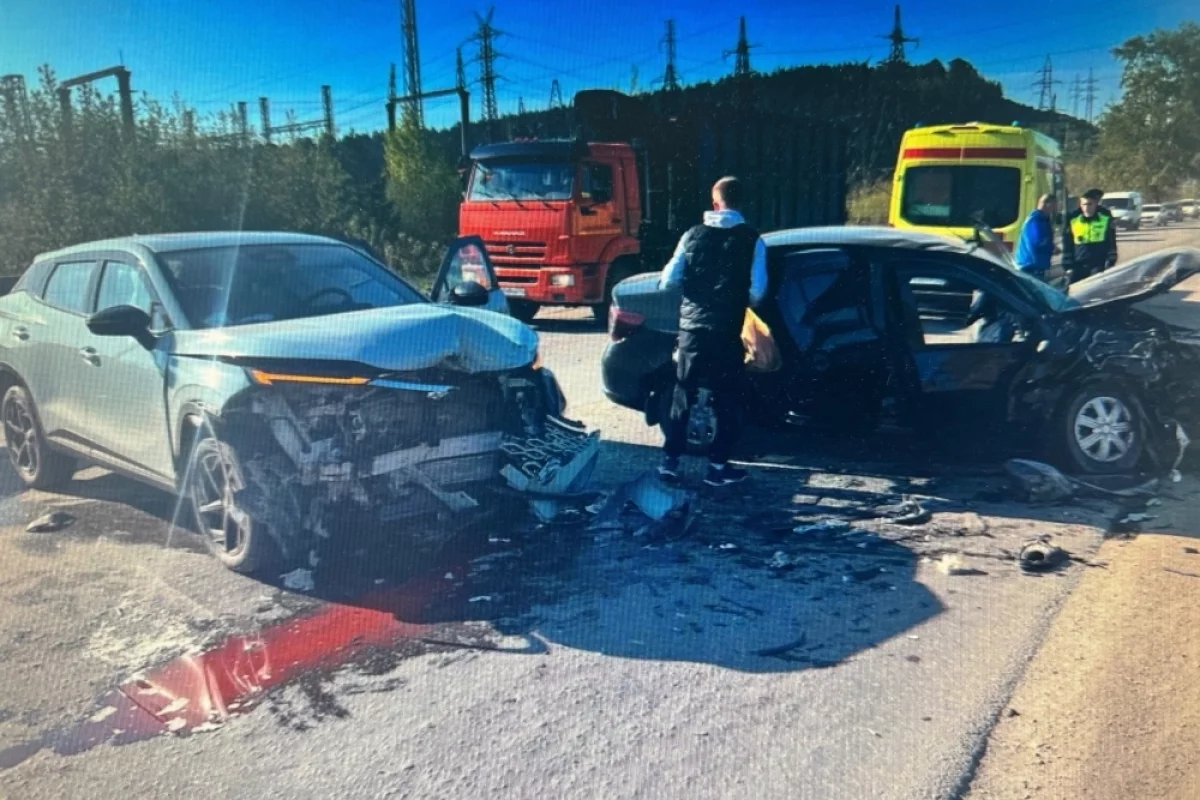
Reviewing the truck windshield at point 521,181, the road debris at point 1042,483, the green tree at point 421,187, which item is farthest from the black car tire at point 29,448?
the green tree at point 421,187

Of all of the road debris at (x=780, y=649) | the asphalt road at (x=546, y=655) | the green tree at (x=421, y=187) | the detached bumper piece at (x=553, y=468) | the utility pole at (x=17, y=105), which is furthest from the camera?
the green tree at (x=421, y=187)

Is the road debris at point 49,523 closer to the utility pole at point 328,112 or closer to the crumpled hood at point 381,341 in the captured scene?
the crumpled hood at point 381,341

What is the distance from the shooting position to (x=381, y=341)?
4.50 meters

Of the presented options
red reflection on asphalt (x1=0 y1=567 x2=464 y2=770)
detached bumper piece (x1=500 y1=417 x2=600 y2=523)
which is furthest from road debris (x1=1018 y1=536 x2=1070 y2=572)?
red reflection on asphalt (x1=0 y1=567 x2=464 y2=770)

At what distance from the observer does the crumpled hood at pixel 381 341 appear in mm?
4441

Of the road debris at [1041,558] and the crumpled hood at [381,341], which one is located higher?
the crumpled hood at [381,341]

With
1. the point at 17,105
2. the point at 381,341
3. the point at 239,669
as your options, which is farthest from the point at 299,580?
the point at 17,105

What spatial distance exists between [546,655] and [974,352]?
356cm

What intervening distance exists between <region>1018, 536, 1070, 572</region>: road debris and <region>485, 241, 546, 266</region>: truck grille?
9.23 m

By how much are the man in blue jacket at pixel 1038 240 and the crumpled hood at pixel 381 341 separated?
8.28 meters

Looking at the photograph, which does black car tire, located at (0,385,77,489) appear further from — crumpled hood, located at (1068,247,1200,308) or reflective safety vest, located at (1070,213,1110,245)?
reflective safety vest, located at (1070,213,1110,245)

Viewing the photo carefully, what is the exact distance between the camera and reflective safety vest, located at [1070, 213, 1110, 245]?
40.3ft

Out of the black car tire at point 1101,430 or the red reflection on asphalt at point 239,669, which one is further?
the black car tire at point 1101,430

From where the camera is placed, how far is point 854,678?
349 cm
